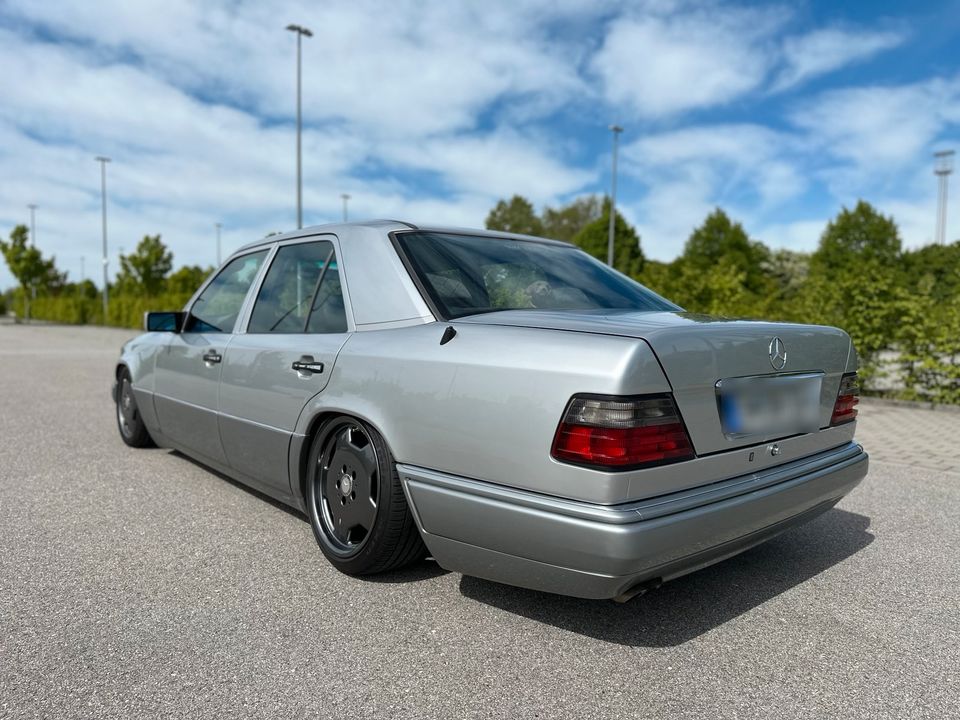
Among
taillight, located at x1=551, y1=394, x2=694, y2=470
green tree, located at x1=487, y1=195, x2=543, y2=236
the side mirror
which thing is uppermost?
green tree, located at x1=487, y1=195, x2=543, y2=236

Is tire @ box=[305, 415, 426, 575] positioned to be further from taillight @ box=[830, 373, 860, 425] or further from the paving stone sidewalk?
the paving stone sidewalk

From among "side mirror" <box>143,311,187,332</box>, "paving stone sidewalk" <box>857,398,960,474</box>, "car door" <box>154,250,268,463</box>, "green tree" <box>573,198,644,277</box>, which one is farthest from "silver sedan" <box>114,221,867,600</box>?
"green tree" <box>573,198,644,277</box>

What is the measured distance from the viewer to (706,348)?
245 cm

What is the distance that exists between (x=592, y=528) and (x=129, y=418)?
15.3 ft

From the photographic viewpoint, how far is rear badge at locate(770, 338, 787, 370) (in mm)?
2686

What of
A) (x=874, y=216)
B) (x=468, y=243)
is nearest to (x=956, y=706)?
(x=468, y=243)

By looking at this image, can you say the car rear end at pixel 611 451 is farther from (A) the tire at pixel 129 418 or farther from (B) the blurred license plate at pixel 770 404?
(A) the tire at pixel 129 418

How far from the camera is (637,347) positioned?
2279 mm

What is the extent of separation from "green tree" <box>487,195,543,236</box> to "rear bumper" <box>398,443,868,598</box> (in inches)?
2898

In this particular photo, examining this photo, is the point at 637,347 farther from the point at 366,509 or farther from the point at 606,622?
the point at 366,509

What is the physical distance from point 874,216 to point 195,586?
49922 mm

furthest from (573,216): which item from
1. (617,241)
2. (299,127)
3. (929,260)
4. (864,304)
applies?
(864,304)

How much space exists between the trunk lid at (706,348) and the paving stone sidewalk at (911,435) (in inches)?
141

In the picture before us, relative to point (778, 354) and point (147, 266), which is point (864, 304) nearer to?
point (778, 354)
